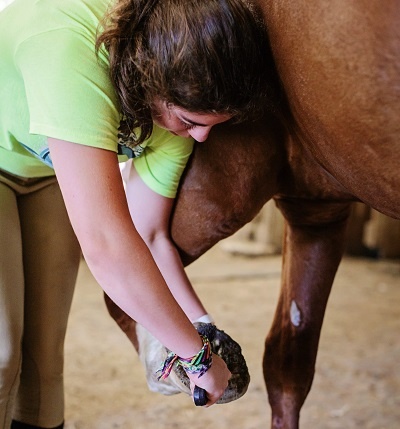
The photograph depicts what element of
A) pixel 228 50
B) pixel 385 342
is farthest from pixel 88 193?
pixel 385 342

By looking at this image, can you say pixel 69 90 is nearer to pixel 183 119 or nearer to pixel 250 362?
pixel 183 119

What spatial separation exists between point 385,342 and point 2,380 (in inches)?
59.9

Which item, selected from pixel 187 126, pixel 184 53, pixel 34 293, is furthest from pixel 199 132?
pixel 34 293

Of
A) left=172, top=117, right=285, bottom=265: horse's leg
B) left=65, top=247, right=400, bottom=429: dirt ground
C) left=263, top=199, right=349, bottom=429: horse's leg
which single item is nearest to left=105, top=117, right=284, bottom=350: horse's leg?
left=172, top=117, right=285, bottom=265: horse's leg

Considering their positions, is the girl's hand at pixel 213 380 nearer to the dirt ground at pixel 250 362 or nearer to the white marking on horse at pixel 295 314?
the white marking on horse at pixel 295 314

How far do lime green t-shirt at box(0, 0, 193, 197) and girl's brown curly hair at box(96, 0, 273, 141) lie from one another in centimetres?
3

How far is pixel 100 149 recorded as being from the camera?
2.66 ft

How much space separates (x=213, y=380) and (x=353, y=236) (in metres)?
2.70

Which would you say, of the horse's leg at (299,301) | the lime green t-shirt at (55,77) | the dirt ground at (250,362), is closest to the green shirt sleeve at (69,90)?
the lime green t-shirt at (55,77)

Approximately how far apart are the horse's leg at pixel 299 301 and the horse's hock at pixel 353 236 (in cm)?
209

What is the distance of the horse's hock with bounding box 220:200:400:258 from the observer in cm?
341

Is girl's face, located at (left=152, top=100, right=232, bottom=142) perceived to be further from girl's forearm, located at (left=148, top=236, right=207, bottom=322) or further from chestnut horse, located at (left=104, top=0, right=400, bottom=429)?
girl's forearm, located at (left=148, top=236, right=207, bottom=322)

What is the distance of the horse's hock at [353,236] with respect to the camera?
341 centimetres

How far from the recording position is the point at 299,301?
4.27 ft
